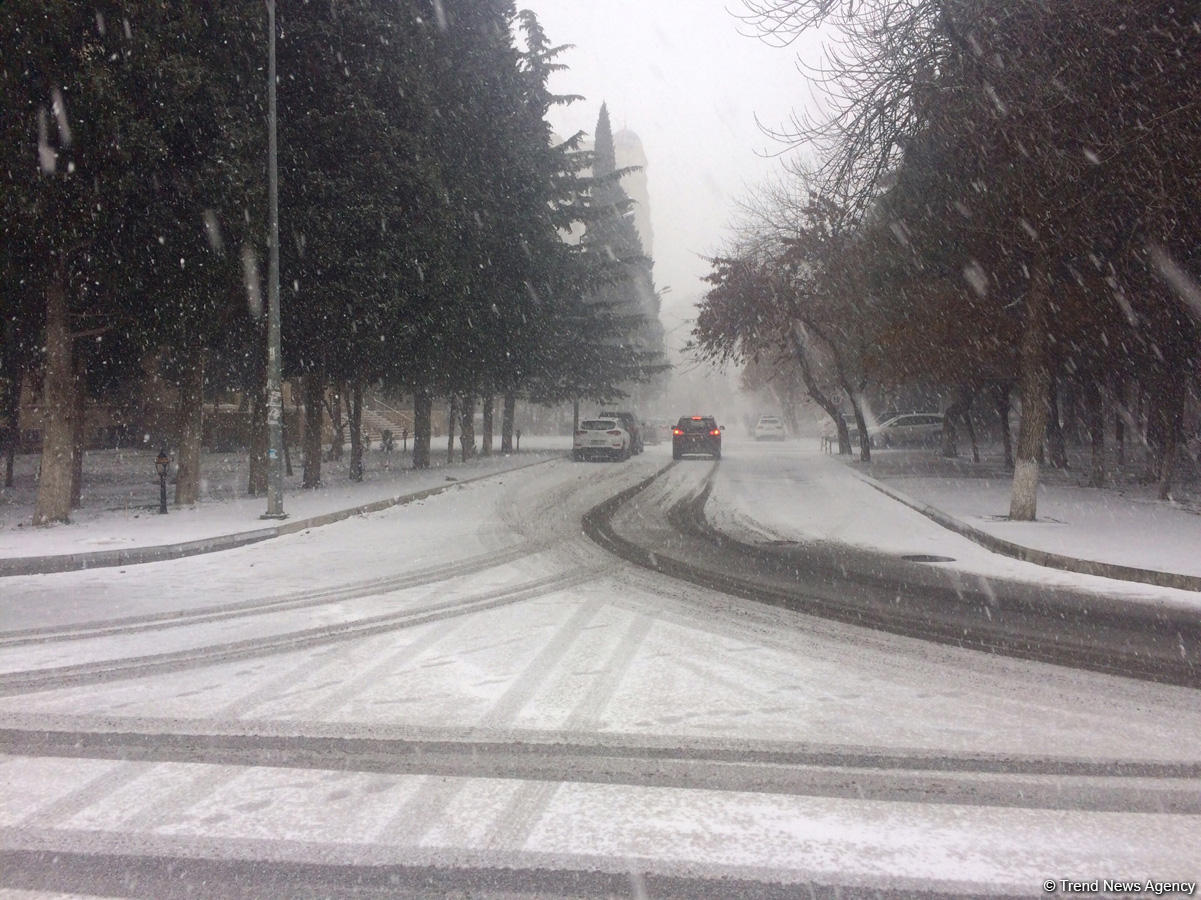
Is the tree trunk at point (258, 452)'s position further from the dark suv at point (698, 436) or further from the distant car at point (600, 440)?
the dark suv at point (698, 436)

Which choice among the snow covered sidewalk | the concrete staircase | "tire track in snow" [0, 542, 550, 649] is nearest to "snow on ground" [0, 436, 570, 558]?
the snow covered sidewalk

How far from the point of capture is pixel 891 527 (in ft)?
50.0

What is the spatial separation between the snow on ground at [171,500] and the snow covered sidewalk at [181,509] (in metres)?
0.01

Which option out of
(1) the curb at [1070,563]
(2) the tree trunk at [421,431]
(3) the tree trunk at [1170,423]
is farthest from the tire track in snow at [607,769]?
(2) the tree trunk at [421,431]

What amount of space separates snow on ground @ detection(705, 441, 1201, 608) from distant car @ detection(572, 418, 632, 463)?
391 inches

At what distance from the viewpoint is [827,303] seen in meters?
29.6

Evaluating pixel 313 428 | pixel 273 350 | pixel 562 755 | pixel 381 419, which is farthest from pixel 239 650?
pixel 381 419

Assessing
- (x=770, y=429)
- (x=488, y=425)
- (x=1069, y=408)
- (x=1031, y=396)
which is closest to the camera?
(x=1031, y=396)

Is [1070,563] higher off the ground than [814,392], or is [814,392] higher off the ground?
[814,392]

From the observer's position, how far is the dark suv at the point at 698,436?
1400 inches

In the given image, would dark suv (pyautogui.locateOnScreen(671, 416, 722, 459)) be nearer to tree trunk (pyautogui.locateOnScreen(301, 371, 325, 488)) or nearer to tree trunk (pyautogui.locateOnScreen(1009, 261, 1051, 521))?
tree trunk (pyautogui.locateOnScreen(301, 371, 325, 488))

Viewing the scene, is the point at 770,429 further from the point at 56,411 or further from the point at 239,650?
the point at 239,650

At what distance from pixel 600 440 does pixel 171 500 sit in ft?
58.6

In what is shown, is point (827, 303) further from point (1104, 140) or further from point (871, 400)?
point (871, 400)
